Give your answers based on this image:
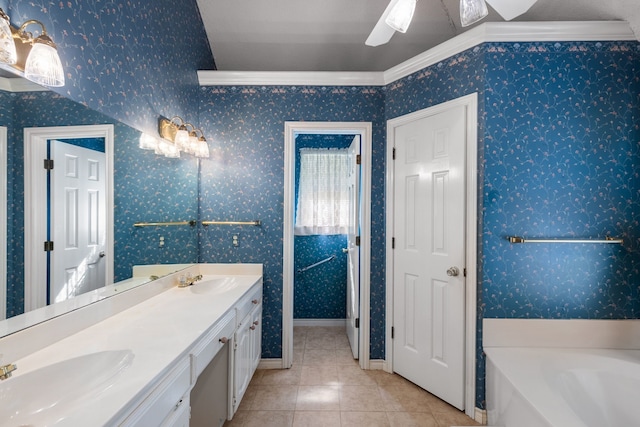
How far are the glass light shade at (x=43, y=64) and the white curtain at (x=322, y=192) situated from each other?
241cm

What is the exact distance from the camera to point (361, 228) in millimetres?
2391

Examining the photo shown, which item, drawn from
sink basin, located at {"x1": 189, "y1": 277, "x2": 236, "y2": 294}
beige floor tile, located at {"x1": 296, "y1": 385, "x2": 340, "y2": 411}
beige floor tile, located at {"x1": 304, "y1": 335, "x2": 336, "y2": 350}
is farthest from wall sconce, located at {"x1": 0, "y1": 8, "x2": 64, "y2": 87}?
beige floor tile, located at {"x1": 304, "y1": 335, "x2": 336, "y2": 350}

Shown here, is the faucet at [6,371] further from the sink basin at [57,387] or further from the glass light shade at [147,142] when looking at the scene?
the glass light shade at [147,142]

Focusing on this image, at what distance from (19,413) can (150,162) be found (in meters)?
1.33

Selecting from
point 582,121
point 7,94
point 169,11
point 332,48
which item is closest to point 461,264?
point 582,121

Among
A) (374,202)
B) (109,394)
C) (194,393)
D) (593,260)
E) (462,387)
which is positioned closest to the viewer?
(109,394)

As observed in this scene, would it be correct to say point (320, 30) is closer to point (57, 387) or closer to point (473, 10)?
point (473, 10)

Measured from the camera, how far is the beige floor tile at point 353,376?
7.21 feet

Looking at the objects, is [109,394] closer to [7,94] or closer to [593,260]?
Result: [7,94]

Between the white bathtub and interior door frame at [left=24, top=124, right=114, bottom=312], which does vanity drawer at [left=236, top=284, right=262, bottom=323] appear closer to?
interior door frame at [left=24, top=124, right=114, bottom=312]

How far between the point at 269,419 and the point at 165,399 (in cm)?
112

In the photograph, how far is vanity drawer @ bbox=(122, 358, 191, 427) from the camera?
0.82m

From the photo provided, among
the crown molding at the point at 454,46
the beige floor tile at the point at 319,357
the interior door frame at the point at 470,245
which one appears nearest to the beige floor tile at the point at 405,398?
the interior door frame at the point at 470,245

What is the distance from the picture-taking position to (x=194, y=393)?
A: 4.46 feet
